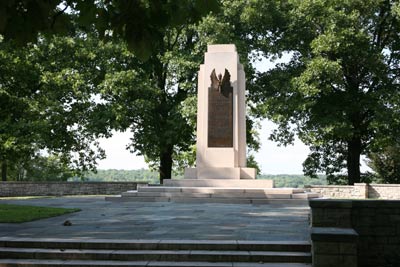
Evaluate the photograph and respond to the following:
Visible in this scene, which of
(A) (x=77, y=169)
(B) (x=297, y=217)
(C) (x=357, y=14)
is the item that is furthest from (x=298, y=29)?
(B) (x=297, y=217)

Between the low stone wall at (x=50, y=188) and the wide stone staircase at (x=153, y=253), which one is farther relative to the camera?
the low stone wall at (x=50, y=188)

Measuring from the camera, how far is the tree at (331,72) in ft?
80.4

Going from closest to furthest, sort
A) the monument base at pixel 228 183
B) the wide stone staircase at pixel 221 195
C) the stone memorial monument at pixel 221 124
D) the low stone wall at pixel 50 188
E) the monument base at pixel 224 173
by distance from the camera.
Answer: the wide stone staircase at pixel 221 195
the monument base at pixel 228 183
the monument base at pixel 224 173
the stone memorial monument at pixel 221 124
the low stone wall at pixel 50 188

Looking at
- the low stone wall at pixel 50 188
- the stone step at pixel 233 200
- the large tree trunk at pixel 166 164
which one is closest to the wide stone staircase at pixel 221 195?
the stone step at pixel 233 200

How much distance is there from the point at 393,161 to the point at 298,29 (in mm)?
11368

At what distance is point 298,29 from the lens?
88.4 ft

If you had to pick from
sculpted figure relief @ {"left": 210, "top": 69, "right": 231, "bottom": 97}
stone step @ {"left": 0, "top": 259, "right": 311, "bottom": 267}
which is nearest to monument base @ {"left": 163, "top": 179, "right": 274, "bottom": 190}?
sculpted figure relief @ {"left": 210, "top": 69, "right": 231, "bottom": 97}

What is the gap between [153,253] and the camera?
7.10 m

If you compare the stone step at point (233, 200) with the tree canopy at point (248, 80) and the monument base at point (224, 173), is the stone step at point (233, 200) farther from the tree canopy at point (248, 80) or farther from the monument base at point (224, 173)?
the tree canopy at point (248, 80)

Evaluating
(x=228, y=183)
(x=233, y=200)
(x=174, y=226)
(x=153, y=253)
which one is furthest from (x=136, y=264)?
(x=228, y=183)

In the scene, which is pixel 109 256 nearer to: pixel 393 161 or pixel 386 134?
pixel 386 134

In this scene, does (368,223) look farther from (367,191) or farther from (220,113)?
(367,191)

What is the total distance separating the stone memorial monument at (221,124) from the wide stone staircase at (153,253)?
12063mm

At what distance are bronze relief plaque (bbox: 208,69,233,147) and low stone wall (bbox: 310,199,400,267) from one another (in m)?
12.9
